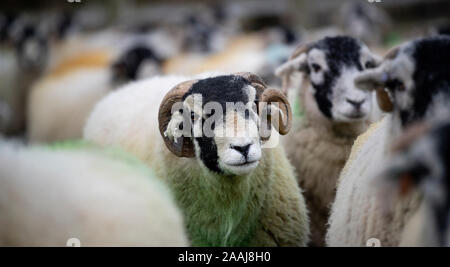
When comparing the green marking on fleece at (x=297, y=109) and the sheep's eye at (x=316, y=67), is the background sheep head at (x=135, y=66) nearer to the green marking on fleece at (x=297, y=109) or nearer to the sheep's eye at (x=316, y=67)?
the green marking on fleece at (x=297, y=109)

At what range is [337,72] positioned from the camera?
11.7 feet

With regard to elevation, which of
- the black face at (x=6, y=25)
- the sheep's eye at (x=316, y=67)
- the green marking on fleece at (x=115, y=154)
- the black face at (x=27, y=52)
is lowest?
the green marking on fleece at (x=115, y=154)

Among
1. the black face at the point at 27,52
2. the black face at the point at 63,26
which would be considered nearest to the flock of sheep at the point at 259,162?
the black face at the point at 27,52

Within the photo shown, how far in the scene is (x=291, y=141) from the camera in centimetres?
391

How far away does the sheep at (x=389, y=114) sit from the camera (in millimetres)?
2457

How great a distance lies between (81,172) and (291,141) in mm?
1663

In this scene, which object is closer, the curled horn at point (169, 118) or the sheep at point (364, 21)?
the curled horn at point (169, 118)

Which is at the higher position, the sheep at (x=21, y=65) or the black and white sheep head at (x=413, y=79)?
the sheep at (x=21, y=65)

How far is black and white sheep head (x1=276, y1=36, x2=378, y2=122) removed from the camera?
11.3 feet

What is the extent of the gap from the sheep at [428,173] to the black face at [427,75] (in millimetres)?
150

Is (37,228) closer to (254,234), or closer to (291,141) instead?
(254,234)

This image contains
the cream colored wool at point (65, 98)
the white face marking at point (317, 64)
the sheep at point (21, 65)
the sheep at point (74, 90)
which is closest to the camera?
the white face marking at point (317, 64)

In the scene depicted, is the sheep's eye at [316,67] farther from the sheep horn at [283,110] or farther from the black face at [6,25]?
the black face at [6,25]

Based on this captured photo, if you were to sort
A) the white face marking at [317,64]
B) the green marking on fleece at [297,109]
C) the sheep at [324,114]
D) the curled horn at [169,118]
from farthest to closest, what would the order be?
the green marking on fleece at [297,109] < the white face marking at [317,64] < the sheep at [324,114] < the curled horn at [169,118]
